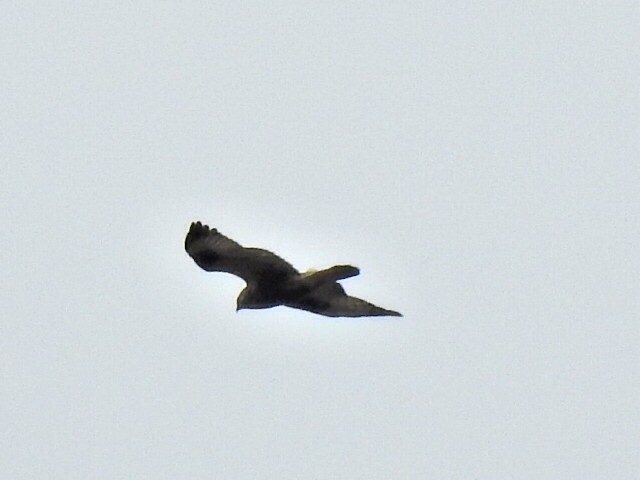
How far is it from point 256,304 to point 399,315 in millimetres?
2220

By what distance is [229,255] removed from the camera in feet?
351

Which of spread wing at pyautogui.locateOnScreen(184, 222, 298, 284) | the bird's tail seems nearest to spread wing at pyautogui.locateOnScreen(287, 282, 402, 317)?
the bird's tail

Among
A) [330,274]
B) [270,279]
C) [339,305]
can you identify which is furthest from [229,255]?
[339,305]

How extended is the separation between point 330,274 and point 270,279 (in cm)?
116

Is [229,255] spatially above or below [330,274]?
above

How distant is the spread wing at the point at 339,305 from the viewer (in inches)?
4220

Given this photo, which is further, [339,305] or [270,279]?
[339,305]

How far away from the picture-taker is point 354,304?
107m

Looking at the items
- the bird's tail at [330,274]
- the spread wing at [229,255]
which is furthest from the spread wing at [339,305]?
the spread wing at [229,255]

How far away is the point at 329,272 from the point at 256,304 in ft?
5.08

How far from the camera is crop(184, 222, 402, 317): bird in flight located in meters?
107

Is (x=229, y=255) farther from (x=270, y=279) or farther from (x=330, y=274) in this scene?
(x=330, y=274)

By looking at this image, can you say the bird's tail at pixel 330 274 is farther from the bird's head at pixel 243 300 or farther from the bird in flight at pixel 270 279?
the bird's head at pixel 243 300

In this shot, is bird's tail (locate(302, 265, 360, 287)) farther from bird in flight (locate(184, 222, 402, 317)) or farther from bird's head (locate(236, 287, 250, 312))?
bird's head (locate(236, 287, 250, 312))
